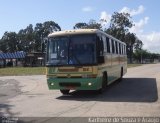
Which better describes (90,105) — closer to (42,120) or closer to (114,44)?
(42,120)

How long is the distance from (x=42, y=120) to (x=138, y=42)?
13053 centimetres

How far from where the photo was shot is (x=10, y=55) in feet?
345

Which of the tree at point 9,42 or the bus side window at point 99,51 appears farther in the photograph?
the tree at point 9,42

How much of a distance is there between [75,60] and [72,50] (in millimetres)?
495

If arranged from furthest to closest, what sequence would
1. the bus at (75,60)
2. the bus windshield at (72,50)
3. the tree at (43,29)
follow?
1. the tree at (43,29)
2. the bus windshield at (72,50)
3. the bus at (75,60)

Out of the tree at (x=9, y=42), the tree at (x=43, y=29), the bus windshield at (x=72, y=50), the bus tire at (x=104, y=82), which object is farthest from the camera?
the tree at (x=9, y=42)

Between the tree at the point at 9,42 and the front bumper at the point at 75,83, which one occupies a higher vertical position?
the tree at the point at 9,42

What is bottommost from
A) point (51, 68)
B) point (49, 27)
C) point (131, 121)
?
point (131, 121)

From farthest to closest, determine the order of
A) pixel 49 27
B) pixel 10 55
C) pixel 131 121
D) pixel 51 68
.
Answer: pixel 49 27 < pixel 10 55 < pixel 51 68 < pixel 131 121

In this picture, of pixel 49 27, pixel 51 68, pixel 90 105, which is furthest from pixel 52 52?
pixel 49 27

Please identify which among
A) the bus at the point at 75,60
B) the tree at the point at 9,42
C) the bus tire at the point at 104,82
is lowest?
the bus tire at the point at 104,82

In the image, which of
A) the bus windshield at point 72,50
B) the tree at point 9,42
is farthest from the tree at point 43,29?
the bus windshield at point 72,50

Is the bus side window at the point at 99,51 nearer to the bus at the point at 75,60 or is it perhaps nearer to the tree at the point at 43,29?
the bus at the point at 75,60

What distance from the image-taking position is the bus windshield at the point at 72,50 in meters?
17.0
